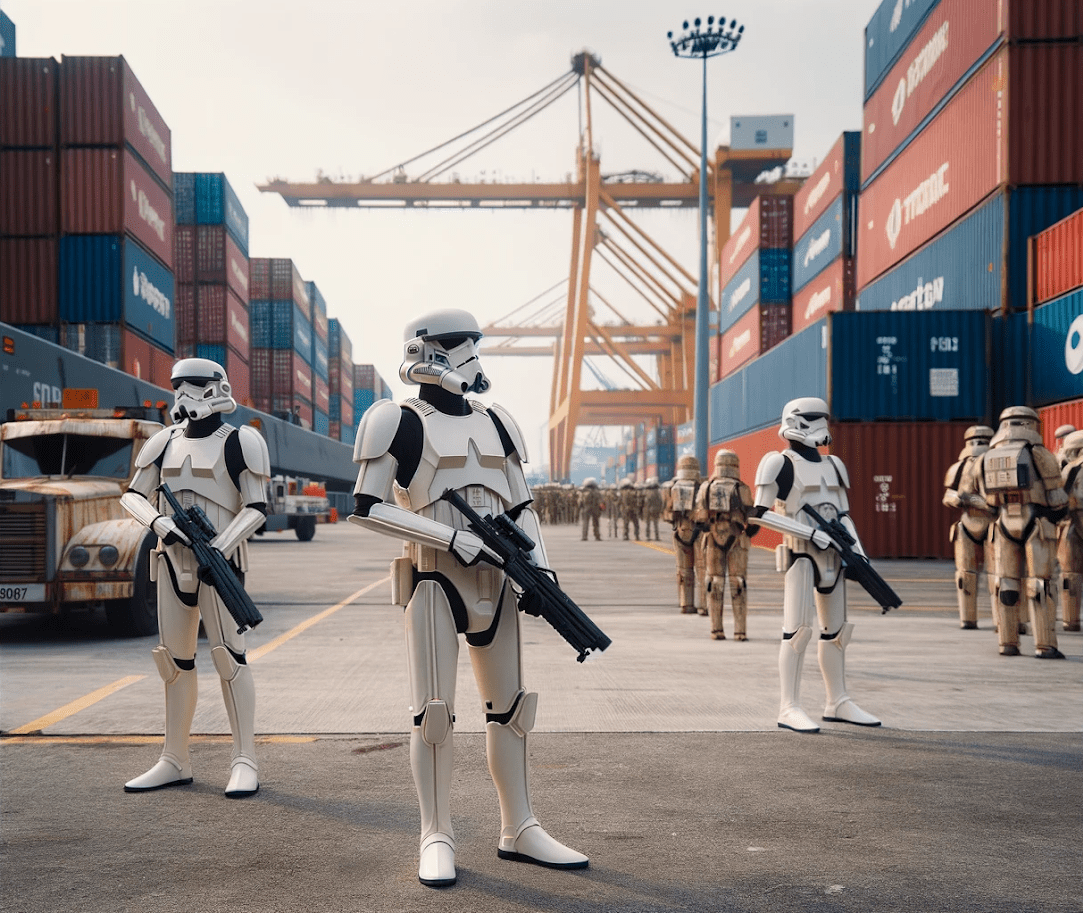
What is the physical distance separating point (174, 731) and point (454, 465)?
92.2 inches

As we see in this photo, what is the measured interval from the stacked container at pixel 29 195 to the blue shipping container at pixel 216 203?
44.2ft

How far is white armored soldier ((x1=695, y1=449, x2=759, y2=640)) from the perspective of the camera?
11.3 metres

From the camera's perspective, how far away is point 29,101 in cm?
2788

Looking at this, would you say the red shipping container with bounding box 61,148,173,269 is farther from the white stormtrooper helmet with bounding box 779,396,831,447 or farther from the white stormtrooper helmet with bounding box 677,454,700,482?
the white stormtrooper helmet with bounding box 779,396,831,447

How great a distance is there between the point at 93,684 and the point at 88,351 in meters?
20.5

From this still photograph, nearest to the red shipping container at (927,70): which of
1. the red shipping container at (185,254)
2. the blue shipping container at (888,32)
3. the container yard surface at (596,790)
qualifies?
the blue shipping container at (888,32)

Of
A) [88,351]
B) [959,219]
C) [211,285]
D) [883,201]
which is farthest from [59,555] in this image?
[211,285]

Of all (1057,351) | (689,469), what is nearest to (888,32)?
(1057,351)

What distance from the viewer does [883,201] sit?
96.9 feet

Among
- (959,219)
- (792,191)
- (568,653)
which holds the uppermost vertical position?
(792,191)

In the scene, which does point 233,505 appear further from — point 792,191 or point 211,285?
point 792,191

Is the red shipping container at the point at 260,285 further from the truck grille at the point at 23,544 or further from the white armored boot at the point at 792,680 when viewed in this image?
the white armored boot at the point at 792,680

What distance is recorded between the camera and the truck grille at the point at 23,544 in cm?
1038

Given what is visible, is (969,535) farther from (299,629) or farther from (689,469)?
(299,629)
